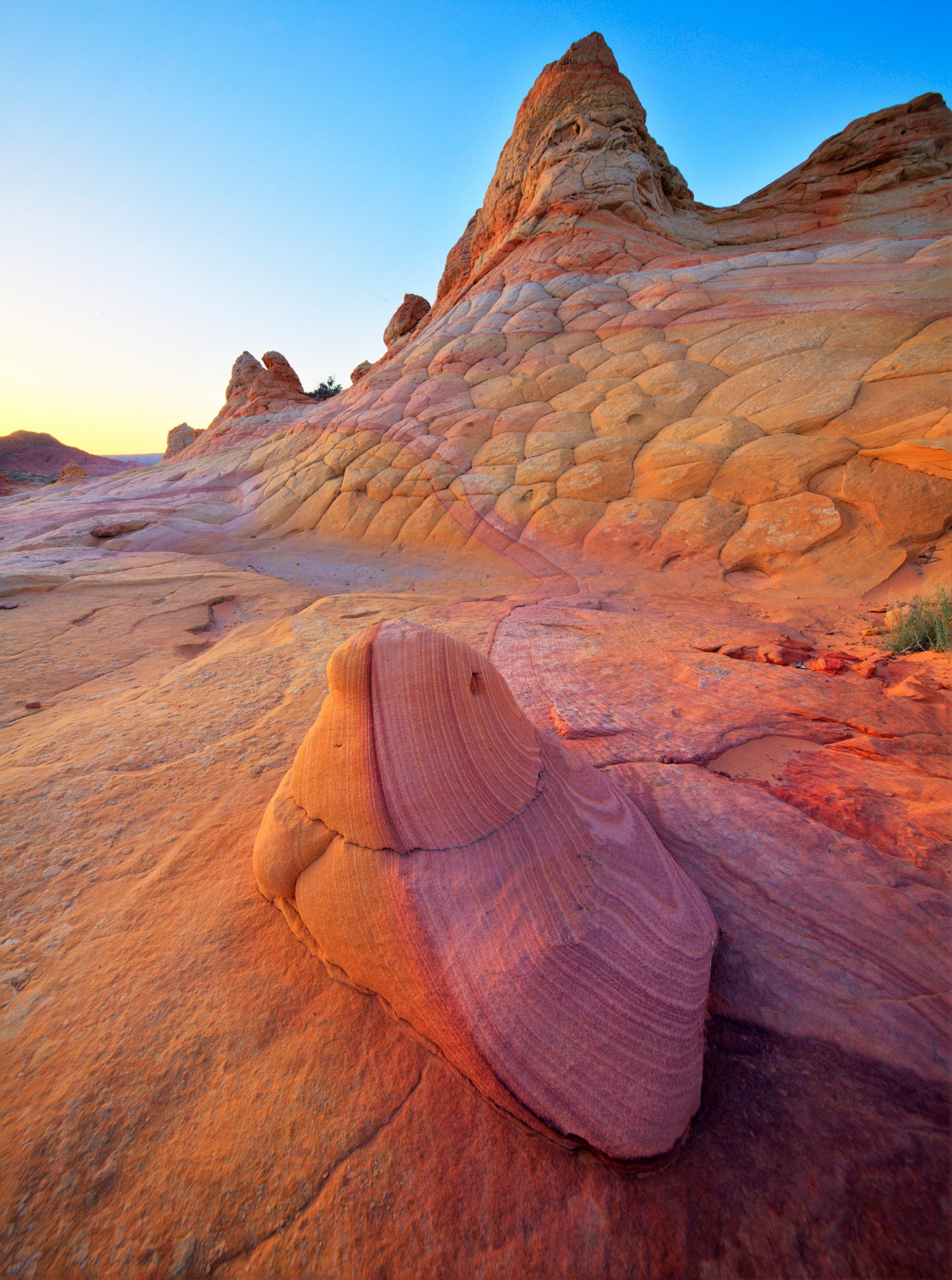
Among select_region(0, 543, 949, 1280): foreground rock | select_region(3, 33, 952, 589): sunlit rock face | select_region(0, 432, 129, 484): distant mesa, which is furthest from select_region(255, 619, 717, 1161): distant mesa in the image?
select_region(0, 432, 129, 484): distant mesa

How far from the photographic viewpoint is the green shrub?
7.76ft

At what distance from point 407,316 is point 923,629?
15.8 m

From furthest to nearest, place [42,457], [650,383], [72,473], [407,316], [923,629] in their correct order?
[42,457]
[72,473]
[407,316]
[650,383]
[923,629]

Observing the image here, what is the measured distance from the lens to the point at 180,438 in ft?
66.6

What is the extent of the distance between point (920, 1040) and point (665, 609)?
2.84 m

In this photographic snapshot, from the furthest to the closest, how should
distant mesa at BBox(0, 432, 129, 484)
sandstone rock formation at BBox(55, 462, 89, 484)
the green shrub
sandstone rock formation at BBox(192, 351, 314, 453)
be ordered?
distant mesa at BBox(0, 432, 129, 484), sandstone rock formation at BBox(55, 462, 89, 484), sandstone rock formation at BBox(192, 351, 314, 453), the green shrub

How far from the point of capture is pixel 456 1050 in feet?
2.99

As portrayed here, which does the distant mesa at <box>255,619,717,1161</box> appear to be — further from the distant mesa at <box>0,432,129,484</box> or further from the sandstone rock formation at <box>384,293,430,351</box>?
the distant mesa at <box>0,432,129,484</box>

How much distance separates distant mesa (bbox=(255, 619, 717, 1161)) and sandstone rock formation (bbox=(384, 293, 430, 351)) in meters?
15.8

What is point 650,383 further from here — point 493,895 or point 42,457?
point 42,457

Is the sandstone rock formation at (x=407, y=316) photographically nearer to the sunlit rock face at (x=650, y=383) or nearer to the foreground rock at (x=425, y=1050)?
the sunlit rock face at (x=650, y=383)

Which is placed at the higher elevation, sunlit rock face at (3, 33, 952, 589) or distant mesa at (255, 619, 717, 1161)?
sunlit rock face at (3, 33, 952, 589)

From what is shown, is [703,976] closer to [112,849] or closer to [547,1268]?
[547,1268]

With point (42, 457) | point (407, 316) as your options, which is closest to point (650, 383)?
point (407, 316)
